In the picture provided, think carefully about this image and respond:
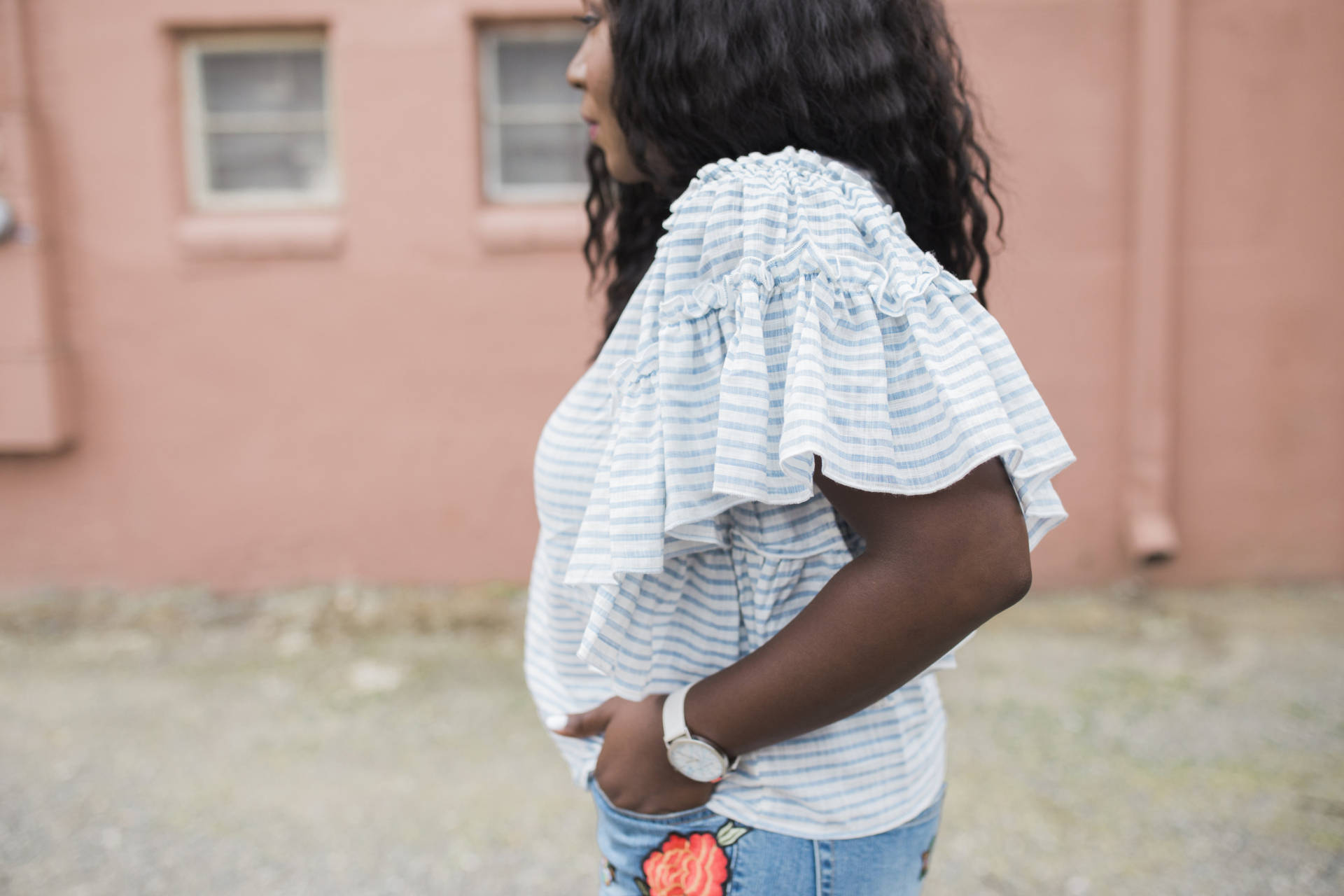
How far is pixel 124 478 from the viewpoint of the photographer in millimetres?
4121

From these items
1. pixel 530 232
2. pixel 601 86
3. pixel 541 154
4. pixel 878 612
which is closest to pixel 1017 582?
pixel 878 612

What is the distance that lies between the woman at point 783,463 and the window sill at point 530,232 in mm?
2880

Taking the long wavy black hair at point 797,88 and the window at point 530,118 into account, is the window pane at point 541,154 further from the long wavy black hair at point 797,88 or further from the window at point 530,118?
the long wavy black hair at point 797,88

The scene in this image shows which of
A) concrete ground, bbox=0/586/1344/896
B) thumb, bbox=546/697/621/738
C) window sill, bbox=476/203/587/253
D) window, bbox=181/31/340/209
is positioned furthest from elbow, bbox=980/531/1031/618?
window, bbox=181/31/340/209

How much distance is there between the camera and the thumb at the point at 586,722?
1.06 metres

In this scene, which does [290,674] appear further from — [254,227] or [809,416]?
[809,416]

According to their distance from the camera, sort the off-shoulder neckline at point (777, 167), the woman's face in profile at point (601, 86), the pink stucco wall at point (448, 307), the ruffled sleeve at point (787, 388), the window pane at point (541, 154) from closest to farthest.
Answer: the ruffled sleeve at point (787, 388) < the off-shoulder neckline at point (777, 167) < the woman's face in profile at point (601, 86) < the pink stucco wall at point (448, 307) < the window pane at point (541, 154)

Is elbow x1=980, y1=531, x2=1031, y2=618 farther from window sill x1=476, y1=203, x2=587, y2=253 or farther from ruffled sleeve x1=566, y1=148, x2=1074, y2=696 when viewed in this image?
window sill x1=476, y1=203, x2=587, y2=253

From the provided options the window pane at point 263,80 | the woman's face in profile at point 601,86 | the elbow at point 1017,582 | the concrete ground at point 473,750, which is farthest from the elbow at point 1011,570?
the window pane at point 263,80

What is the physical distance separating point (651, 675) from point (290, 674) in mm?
3028

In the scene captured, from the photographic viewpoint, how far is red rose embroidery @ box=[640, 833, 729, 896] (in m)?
0.98

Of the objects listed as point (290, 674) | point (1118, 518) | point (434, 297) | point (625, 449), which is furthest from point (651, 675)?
point (1118, 518)

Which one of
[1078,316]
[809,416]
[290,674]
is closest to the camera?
[809,416]

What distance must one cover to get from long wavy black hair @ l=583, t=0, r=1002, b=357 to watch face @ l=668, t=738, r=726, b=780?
588 millimetres
